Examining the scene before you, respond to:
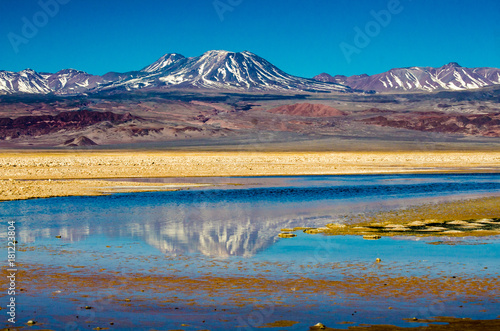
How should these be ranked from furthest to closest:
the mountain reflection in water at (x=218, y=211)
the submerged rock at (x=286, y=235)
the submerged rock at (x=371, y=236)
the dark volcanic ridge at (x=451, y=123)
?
1. the dark volcanic ridge at (x=451, y=123)
2. the submerged rock at (x=286, y=235)
3. the mountain reflection in water at (x=218, y=211)
4. the submerged rock at (x=371, y=236)

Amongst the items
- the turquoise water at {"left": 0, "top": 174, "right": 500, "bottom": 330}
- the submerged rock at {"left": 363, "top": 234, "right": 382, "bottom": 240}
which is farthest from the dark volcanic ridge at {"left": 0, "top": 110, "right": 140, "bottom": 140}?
the submerged rock at {"left": 363, "top": 234, "right": 382, "bottom": 240}

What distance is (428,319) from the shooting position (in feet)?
29.5

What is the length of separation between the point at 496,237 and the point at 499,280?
557 cm

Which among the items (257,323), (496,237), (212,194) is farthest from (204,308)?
(212,194)

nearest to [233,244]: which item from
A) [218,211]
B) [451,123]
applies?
[218,211]

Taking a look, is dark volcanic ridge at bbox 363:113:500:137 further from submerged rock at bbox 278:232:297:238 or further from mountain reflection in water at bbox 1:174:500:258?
submerged rock at bbox 278:232:297:238

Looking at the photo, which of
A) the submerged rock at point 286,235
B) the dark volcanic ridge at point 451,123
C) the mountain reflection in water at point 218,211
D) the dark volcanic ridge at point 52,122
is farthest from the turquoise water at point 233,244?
the dark volcanic ridge at point 451,123

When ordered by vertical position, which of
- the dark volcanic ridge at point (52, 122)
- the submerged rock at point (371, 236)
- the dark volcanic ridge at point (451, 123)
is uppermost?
the dark volcanic ridge at point (52, 122)

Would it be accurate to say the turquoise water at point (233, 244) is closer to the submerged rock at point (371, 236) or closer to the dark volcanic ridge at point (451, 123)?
the submerged rock at point (371, 236)

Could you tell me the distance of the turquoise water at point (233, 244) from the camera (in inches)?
392

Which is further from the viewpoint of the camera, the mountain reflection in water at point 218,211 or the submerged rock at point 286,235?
the submerged rock at point 286,235

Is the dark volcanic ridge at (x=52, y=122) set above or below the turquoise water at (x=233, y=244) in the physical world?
above

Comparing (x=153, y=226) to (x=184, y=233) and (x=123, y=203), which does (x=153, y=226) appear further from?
(x=123, y=203)

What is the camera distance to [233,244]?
15.9 metres
